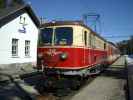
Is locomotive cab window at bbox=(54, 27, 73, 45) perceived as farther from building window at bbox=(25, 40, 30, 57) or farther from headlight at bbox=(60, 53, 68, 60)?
building window at bbox=(25, 40, 30, 57)

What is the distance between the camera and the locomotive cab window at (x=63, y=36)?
46.2ft

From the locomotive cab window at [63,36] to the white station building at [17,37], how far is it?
12082 mm

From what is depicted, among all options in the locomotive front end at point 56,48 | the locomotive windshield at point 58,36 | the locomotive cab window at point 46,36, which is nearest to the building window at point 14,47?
the locomotive cab window at point 46,36

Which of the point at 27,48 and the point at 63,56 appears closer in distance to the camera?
the point at 63,56

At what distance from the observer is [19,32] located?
99.5 ft

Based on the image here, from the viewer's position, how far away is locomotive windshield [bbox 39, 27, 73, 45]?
14109 millimetres

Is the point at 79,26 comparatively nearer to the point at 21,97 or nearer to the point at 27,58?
the point at 21,97

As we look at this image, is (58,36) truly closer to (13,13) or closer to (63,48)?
(63,48)

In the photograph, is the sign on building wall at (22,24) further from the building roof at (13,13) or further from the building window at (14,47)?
the building window at (14,47)

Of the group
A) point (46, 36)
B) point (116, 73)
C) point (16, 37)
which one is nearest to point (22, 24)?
point (16, 37)

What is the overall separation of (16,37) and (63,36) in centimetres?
1605

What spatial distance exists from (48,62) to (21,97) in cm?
232

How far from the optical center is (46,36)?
48.0 ft

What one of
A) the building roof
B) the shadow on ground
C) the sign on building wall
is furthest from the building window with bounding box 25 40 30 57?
the shadow on ground
